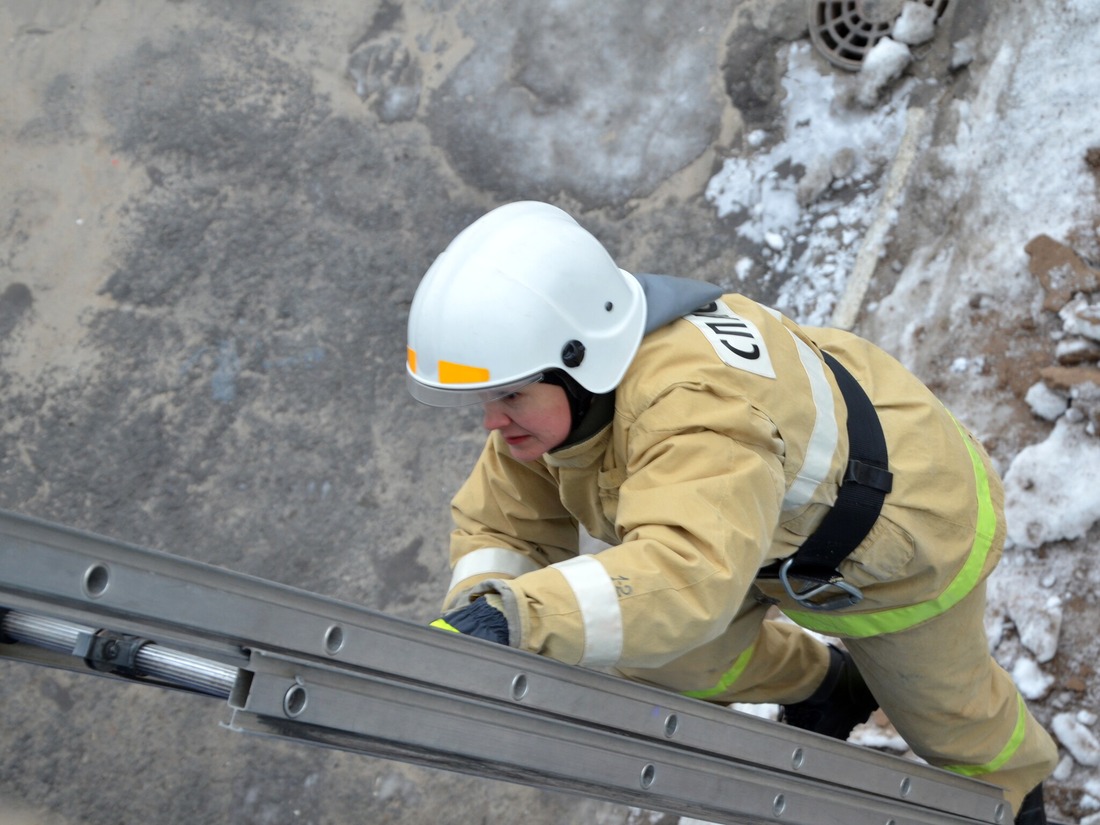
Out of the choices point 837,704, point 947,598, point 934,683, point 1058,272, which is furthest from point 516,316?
point 1058,272

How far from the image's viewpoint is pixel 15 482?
354 centimetres

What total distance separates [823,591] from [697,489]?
2.07 ft

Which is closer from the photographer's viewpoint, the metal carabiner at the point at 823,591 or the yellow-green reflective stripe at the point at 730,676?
the metal carabiner at the point at 823,591

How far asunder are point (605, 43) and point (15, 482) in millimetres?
2689

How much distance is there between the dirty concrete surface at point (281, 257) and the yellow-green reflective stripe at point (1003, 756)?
1046mm

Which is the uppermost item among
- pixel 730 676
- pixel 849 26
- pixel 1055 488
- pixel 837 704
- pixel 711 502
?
pixel 849 26

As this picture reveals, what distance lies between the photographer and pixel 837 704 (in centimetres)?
268

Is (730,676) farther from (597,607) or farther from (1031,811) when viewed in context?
(597,607)

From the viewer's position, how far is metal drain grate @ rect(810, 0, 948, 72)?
4.07m

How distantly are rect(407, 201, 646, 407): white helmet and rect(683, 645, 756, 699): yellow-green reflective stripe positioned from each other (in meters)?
0.90

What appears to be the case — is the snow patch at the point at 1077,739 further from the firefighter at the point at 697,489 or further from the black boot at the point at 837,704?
the black boot at the point at 837,704

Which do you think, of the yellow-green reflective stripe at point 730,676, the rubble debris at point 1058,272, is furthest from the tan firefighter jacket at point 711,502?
the rubble debris at point 1058,272

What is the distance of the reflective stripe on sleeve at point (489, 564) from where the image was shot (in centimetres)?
213

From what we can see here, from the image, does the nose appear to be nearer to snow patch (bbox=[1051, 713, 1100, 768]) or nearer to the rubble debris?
snow patch (bbox=[1051, 713, 1100, 768])
